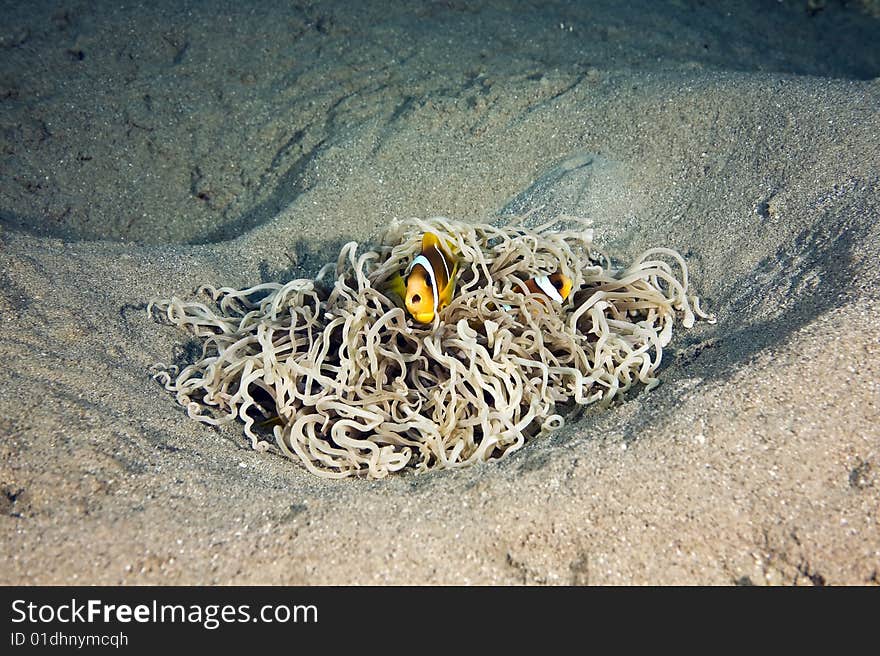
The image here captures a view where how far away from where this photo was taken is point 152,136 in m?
4.04

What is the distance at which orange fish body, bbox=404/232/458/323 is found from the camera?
1902 millimetres

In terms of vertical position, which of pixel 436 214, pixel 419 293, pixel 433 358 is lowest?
pixel 433 358

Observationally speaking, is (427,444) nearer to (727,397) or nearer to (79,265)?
(727,397)

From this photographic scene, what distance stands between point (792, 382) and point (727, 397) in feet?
0.59

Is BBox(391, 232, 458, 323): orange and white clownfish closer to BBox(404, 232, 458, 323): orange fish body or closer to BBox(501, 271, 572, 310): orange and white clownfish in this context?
BBox(404, 232, 458, 323): orange fish body

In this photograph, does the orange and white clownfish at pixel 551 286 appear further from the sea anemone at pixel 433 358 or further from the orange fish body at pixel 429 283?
the orange fish body at pixel 429 283

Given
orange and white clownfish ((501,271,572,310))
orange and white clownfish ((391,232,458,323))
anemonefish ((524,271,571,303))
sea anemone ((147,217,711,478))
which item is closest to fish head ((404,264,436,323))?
orange and white clownfish ((391,232,458,323))

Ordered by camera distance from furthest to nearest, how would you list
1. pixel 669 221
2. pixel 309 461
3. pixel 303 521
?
pixel 669 221, pixel 309 461, pixel 303 521

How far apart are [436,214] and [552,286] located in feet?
4.45

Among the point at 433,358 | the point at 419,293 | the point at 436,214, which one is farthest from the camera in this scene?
the point at 436,214

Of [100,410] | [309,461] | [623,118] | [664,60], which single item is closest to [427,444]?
[309,461]

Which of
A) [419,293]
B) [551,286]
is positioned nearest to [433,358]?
[419,293]

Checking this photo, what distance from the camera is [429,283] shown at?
1.91m

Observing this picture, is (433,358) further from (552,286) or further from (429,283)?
(552,286)
